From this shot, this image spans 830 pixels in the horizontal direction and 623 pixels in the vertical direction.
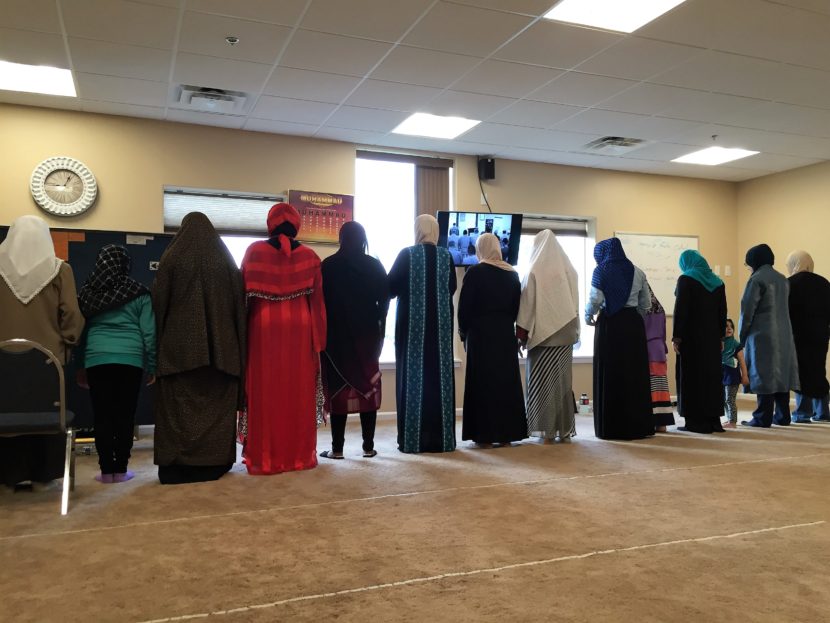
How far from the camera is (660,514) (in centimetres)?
297

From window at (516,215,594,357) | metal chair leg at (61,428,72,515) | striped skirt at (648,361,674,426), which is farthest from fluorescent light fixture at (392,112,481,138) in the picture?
metal chair leg at (61,428,72,515)

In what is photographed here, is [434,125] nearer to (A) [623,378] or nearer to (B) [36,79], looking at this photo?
(A) [623,378]

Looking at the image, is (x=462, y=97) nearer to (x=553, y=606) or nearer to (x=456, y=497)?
(x=456, y=497)

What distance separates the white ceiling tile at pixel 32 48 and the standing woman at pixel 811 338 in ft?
20.5

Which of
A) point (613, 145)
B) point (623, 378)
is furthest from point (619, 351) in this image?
point (613, 145)

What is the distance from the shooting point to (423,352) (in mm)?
4520

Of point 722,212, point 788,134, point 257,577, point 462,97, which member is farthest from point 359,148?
point 257,577

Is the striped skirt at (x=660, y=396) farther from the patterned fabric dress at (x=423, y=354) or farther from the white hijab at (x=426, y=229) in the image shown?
the white hijab at (x=426, y=229)

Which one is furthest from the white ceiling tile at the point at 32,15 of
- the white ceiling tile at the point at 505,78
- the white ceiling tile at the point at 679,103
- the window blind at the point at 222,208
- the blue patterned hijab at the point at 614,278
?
the white ceiling tile at the point at 679,103

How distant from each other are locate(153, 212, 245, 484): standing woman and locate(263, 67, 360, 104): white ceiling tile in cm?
181

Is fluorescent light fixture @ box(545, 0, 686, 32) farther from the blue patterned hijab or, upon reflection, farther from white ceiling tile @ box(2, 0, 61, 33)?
white ceiling tile @ box(2, 0, 61, 33)

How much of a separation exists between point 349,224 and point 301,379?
1.08 meters

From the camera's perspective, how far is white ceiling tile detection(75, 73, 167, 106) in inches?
204

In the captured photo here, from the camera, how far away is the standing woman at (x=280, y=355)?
12.7 ft
